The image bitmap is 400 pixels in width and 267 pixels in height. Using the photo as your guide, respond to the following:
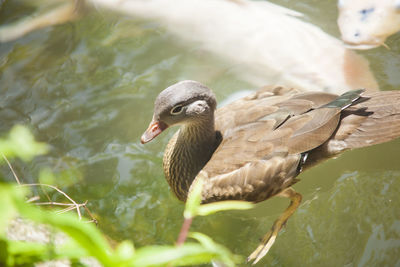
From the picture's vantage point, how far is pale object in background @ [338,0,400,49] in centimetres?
375

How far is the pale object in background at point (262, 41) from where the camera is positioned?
11.7 feet

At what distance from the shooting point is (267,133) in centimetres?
266

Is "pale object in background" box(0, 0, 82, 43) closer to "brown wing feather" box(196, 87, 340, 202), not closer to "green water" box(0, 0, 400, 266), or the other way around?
"green water" box(0, 0, 400, 266)

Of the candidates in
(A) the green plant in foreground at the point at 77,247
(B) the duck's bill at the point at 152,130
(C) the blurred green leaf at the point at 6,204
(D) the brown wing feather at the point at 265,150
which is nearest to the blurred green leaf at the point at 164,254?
(A) the green plant in foreground at the point at 77,247

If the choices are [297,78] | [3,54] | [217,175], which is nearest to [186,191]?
[217,175]

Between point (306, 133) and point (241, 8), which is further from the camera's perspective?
point (241, 8)

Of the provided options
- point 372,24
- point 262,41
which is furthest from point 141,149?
point 372,24

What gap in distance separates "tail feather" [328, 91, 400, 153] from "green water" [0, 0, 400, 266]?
0.55m

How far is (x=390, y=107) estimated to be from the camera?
8.82 ft

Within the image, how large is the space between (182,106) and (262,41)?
155cm

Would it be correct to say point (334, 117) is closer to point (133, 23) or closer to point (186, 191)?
point (186, 191)

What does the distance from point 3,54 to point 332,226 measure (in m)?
3.47

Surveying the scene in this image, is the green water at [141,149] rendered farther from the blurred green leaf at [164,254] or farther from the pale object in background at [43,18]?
the blurred green leaf at [164,254]

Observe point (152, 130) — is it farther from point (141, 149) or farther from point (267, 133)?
point (267, 133)
